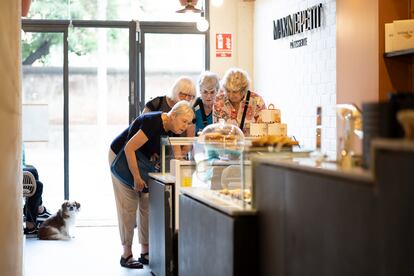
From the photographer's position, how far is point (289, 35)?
8.28m

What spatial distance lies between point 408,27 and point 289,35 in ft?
11.3

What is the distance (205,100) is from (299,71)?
5.91 ft

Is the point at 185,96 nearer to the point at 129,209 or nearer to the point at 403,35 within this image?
the point at 129,209

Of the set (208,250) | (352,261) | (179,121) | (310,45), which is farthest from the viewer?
(310,45)

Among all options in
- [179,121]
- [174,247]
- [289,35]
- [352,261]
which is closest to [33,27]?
[289,35]

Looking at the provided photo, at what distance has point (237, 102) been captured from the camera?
6.05m

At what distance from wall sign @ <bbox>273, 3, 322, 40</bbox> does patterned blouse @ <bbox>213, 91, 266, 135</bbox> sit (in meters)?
1.70

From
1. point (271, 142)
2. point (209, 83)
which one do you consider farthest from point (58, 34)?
point (271, 142)

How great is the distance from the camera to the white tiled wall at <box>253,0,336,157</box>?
7.04 metres

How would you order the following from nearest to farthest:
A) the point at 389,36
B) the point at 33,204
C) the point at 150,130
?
the point at 389,36 < the point at 150,130 < the point at 33,204

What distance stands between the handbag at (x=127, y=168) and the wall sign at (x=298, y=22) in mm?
2447

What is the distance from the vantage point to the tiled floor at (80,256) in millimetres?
6309

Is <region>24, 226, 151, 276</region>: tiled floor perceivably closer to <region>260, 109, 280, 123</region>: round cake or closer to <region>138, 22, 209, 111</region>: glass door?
<region>260, 109, 280, 123</region>: round cake

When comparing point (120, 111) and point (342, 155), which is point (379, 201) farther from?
point (120, 111)
